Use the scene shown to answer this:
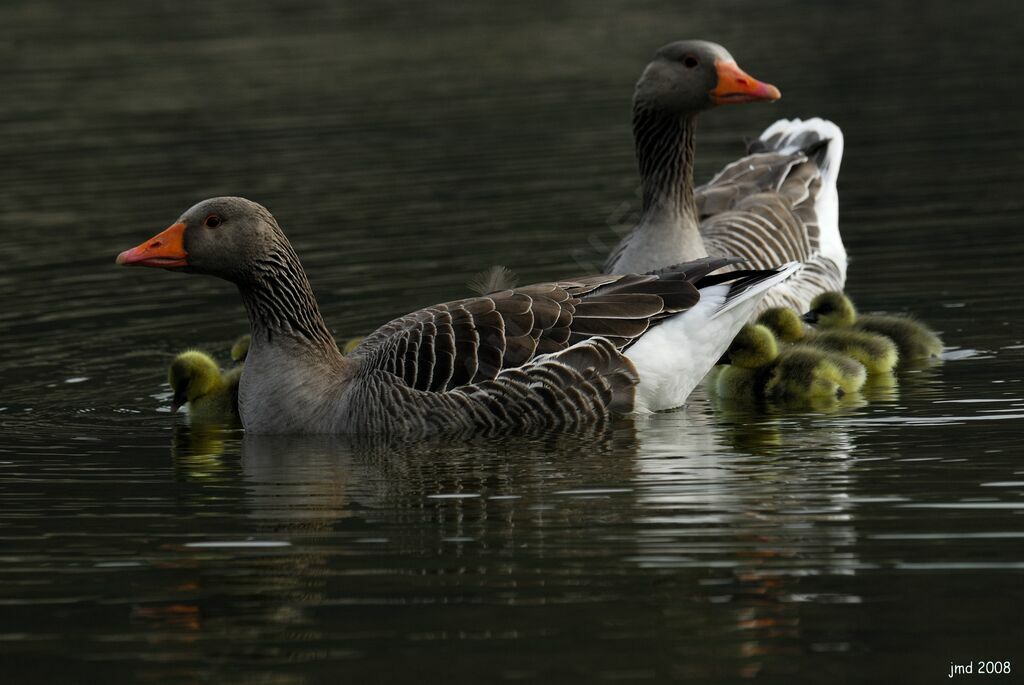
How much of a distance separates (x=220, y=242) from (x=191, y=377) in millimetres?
1307

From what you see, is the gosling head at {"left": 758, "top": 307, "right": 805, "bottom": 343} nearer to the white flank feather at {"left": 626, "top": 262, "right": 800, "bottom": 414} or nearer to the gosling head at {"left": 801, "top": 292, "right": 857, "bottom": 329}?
the gosling head at {"left": 801, "top": 292, "right": 857, "bottom": 329}

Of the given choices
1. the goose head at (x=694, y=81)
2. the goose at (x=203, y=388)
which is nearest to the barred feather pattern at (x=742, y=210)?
the goose head at (x=694, y=81)

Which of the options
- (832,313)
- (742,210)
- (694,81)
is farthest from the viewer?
(742,210)

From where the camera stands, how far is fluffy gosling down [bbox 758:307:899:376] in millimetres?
11625

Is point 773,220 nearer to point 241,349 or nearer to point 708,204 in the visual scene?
point 708,204

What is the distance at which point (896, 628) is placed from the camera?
21.6ft

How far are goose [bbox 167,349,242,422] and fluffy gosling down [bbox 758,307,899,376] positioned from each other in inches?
144

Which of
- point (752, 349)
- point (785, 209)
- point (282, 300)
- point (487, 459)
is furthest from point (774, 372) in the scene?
point (785, 209)

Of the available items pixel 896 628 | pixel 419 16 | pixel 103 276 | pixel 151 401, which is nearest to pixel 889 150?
pixel 103 276

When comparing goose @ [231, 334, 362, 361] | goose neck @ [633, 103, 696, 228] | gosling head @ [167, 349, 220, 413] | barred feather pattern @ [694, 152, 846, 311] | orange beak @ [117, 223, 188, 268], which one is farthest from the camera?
barred feather pattern @ [694, 152, 846, 311]

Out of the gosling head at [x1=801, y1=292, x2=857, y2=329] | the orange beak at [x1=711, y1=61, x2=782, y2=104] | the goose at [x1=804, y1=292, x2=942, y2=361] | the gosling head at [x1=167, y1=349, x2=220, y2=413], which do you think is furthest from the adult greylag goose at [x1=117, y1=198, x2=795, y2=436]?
the orange beak at [x1=711, y1=61, x2=782, y2=104]

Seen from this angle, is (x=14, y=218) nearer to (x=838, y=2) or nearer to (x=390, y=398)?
(x=390, y=398)

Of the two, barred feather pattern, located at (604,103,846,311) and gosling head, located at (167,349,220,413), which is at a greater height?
barred feather pattern, located at (604,103,846,311)

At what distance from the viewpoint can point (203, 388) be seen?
464 inches
